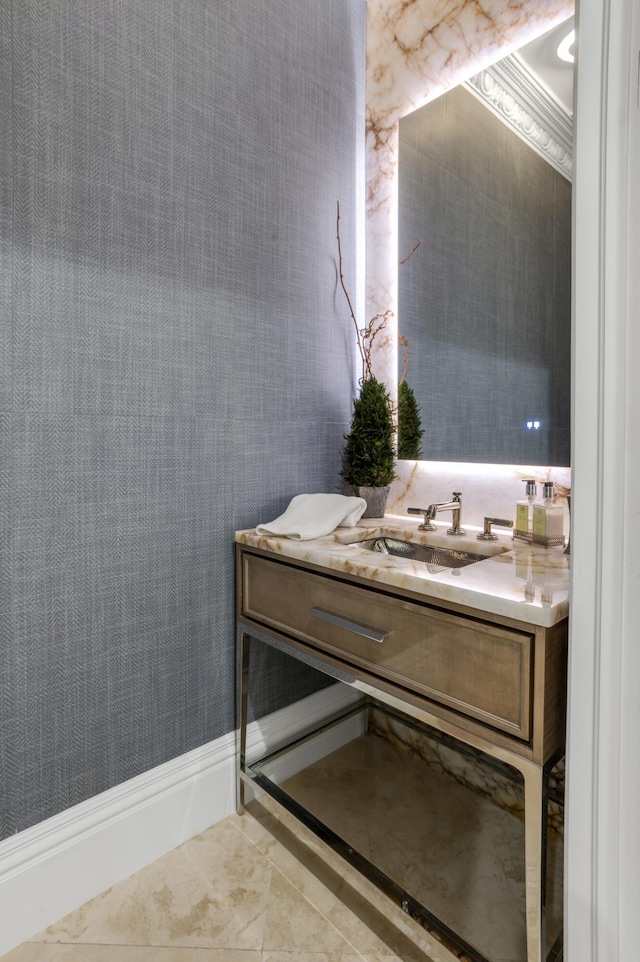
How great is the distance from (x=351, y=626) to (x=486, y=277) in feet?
3.48

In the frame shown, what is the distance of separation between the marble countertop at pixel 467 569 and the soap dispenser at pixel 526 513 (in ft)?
0.13

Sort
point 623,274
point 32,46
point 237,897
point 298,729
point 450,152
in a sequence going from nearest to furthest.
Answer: point 623,274, point 32,46, point 237,897, point 450,152, point 298,729

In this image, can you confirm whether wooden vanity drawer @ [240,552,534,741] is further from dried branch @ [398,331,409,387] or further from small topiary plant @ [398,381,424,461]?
dried branch @ [398,331,409,387]

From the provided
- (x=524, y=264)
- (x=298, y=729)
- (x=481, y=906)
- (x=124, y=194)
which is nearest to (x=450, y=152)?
(x=524, y=264)

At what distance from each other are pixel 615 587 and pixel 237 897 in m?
1.15

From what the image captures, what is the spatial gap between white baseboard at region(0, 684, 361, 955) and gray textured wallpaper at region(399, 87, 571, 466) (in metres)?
1.12

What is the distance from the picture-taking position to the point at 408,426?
5.73ft

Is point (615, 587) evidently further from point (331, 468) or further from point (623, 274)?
point (331, 468)

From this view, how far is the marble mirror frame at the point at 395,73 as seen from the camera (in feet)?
5.00

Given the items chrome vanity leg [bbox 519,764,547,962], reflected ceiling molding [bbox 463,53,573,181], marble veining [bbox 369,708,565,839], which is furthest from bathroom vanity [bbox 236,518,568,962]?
reflected ceiling molding [bbox 463,53,573,181]

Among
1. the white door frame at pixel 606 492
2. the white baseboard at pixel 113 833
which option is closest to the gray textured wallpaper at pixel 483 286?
the white door frame at pixel 606 492

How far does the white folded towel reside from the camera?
1395 mm

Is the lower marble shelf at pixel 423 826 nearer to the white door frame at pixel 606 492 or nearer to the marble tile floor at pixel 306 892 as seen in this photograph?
the marble tile floor at pixel 306 892

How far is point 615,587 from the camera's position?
2.72ft
